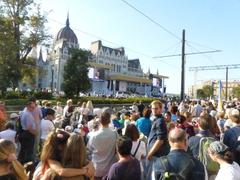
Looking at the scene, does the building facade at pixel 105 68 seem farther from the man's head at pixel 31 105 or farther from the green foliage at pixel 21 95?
the man's head at pixel 31 105

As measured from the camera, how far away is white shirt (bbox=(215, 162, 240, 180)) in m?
4.27

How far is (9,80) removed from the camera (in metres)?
37.2

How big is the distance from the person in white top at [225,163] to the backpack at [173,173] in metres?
0.38

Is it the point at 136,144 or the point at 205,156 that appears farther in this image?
the point at 136,144

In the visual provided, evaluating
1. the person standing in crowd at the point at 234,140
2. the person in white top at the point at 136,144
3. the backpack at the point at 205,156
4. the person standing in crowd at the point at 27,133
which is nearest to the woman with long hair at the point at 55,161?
the person in white top at the point at 136,144

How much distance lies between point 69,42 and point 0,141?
490 ft

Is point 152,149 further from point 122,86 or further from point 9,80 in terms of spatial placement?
point 122,86

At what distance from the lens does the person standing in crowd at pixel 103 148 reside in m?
6.12

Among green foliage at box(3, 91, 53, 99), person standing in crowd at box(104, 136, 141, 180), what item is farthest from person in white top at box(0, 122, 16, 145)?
green foliage at box(3, 91, 53, 99)

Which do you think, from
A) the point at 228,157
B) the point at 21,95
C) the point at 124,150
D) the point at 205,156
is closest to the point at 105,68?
the point at 21,95

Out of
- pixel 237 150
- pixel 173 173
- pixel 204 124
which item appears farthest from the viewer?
pixel 237 150

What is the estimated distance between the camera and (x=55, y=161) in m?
3.94

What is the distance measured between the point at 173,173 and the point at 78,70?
1790 inches

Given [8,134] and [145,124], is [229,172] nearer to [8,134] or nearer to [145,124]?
[145,124]
